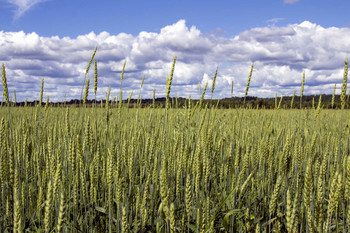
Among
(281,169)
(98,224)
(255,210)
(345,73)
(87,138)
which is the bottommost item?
(98,224)


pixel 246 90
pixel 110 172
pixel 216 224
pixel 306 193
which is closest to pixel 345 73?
pixel 246 90

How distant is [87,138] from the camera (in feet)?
5.37

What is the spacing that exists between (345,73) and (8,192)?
2323 millimetres

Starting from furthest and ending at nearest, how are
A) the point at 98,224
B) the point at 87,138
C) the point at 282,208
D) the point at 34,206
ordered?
1. the point at 282,208
2. the point at 34,206
3. the point at 98,224
4. the point at 87,138

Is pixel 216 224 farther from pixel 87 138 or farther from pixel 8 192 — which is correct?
pixel 8 192

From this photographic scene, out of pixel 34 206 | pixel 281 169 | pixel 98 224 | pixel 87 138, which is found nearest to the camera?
pixel 87 138

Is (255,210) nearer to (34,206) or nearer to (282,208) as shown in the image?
(282,208)

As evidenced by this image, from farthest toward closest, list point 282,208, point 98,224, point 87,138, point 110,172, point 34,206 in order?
point 282,208, point 34,206, point 98,224, point 87,138, point 110,172

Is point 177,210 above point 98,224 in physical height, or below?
above

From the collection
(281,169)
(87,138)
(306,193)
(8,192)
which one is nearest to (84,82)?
(87,138)

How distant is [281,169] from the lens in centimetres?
179

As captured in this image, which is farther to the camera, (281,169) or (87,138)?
(281,169)

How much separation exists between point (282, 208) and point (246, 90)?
0.99m

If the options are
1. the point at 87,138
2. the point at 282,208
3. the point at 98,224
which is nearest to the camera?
the point at 87,138
